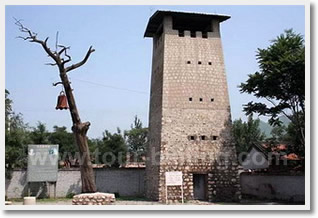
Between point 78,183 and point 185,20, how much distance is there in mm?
9839

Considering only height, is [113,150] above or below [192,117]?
below

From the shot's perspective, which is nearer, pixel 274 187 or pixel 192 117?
pixel 192 117

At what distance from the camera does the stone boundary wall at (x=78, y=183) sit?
1898cm

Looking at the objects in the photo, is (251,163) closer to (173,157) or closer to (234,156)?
(234,156)

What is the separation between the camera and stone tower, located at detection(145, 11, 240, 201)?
53.7ft

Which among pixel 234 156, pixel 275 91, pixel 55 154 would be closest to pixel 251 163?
pixel 234 156

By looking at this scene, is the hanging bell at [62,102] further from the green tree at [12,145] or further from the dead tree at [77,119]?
the green tree at [12,145]

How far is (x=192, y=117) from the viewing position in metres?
16.7

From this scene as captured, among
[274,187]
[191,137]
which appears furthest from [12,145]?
[274,187]

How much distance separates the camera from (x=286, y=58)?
1506 centimetres

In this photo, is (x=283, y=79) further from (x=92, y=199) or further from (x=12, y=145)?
(x=12, y=145)

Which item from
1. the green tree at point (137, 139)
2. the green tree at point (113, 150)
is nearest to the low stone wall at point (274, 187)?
the green tree at point (113, 150)

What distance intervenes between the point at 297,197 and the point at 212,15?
8.74 m

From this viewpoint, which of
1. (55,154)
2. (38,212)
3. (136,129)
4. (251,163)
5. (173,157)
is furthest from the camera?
(136,129)
